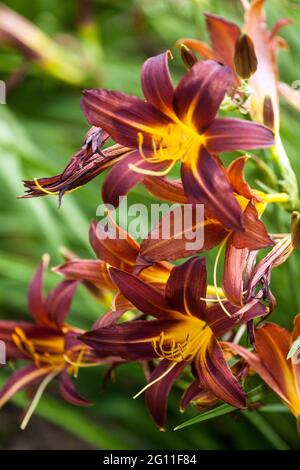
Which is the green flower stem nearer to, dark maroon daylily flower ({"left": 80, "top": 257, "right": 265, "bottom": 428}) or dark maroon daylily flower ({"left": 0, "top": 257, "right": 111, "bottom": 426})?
dark maroon daylily flower ({"left": 80, "top": 257, "right": 265, "bottom": 428})

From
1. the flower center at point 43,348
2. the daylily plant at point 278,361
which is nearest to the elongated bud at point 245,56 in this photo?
the daylily plant at point 278,361

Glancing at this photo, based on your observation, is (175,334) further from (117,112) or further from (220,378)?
(117,112)

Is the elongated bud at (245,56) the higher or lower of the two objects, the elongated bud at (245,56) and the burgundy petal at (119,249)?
the higher

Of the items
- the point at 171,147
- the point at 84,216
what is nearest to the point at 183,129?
the point at 171,147

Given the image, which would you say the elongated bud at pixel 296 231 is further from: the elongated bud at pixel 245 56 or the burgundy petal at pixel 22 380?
the burgundy petal at pixel 22 380

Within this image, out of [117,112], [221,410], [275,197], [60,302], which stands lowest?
[221,410]
